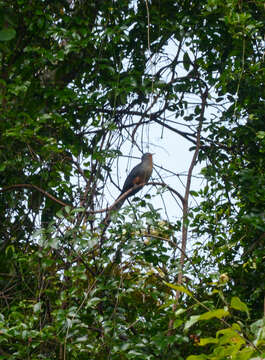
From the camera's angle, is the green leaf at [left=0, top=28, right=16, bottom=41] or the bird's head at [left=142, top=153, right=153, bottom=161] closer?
the green leaf at [left=0, top=28, right=16, bottom=41]

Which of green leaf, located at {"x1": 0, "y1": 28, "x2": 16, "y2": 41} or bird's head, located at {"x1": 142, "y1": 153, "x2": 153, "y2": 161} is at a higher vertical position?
bird's head, located at {"x1": 142, "y1": 153, "x2": 153, "y2": 161}

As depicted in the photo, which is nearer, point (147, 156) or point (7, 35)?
point (7, 35)

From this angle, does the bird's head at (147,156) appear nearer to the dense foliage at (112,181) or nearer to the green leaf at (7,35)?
the dense foliage at (112,181)

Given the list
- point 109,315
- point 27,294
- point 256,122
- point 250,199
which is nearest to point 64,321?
point 109,315

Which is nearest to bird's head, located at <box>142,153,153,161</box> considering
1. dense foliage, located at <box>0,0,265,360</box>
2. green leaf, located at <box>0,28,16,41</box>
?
dense foliage, located at <box>0,0,265,360</box>

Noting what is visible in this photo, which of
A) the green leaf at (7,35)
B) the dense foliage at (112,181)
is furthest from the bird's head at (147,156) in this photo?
the green leaf at (7,35)

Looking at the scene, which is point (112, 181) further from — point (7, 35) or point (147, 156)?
point (7, 35)

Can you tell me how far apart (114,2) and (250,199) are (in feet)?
5.90

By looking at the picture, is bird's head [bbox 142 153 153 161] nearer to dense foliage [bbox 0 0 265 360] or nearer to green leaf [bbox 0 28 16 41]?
dense foliage [bbox 0 0 265 360]

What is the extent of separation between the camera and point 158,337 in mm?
2619

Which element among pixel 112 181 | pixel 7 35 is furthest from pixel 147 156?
pixel 7 35

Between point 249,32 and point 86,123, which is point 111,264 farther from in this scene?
point 249,32

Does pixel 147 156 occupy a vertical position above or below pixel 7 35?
above

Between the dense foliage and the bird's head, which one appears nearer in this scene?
the dense foliage
